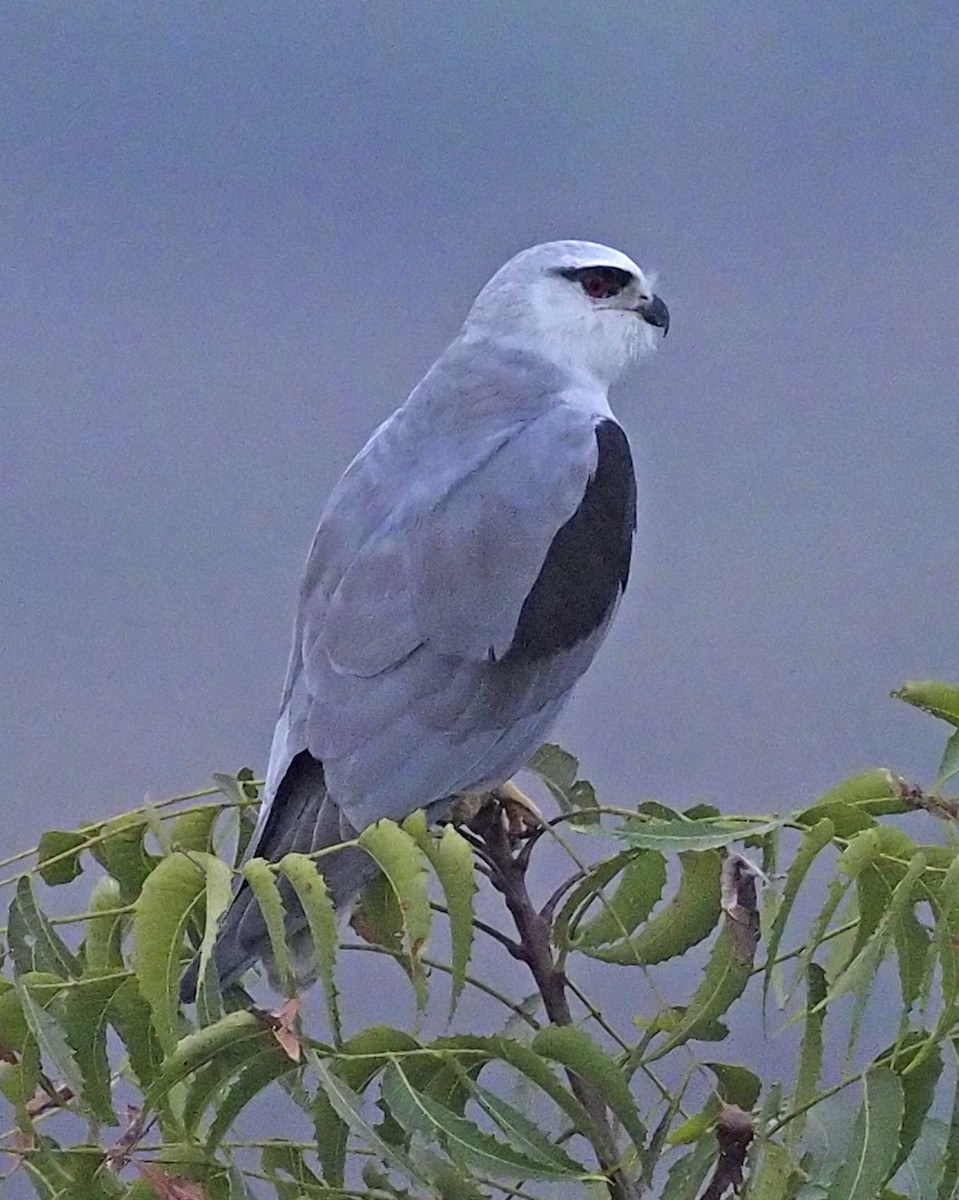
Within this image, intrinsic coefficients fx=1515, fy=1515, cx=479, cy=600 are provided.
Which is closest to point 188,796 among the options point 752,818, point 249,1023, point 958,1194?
point 249,1023

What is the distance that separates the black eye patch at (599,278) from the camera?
146cm

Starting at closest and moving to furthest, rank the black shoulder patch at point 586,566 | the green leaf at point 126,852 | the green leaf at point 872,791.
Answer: the green leaf at point 872,791 → the green leaf at point 126,852 → the black shoulder patch at point 586,566

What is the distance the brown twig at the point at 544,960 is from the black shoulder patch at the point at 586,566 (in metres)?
0.20

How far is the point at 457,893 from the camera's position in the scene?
69 cm

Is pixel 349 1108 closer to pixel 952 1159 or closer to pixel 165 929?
pixel 165 929

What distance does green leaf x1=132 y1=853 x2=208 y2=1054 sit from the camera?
2.25ft

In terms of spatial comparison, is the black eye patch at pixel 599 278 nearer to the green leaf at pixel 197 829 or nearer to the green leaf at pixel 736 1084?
the green leaf at pixel 197 829

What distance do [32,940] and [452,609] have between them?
1.35ft

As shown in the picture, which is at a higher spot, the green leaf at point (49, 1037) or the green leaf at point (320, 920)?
the green leaf at point (320, 920)

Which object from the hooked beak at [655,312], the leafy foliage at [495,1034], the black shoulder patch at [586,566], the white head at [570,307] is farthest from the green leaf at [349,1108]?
the hooked beak at [655,312]

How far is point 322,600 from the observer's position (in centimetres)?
118

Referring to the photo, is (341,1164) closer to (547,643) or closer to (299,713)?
(299,713)

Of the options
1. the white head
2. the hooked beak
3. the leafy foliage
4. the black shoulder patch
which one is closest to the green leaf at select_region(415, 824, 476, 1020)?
the leafy foliage

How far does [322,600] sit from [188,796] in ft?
1.04
